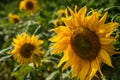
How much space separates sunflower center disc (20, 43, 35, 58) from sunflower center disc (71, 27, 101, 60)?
1.13 meters

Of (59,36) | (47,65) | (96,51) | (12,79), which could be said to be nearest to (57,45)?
(59,36)

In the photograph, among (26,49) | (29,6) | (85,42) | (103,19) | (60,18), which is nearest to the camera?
(103,19)

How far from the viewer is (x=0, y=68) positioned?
4.41 m

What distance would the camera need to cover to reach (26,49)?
3.60 metres

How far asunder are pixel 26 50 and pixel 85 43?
1.21m

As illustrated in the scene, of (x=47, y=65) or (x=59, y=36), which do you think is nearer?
(x=59, y=36)

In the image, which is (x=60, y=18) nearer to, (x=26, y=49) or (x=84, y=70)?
(x=26, y=49)

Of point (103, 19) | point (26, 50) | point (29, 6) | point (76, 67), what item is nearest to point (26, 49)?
point (26, 50)

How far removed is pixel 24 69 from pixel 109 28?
1.19m

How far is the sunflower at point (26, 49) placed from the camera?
3.56m

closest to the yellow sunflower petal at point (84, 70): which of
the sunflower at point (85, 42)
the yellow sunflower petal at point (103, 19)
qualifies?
the sunflower at point (85, 42)

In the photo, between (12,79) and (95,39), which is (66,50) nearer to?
(95,39)

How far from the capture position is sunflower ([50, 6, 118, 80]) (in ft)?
7.69

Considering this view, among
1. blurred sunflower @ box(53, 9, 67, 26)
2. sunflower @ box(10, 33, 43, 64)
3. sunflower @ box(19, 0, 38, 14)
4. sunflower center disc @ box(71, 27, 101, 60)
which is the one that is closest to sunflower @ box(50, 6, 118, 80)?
sunflower center disc @ box(71, 27, 101, 60)
